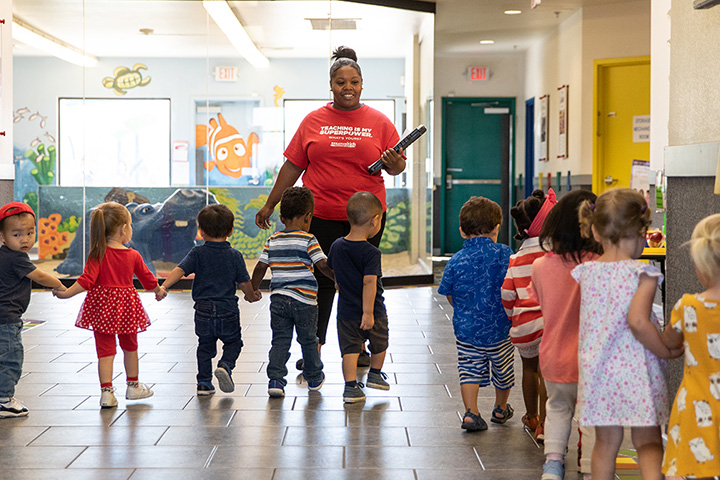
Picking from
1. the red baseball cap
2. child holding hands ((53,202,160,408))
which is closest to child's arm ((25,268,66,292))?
child holding hands ((53,202,160,408))

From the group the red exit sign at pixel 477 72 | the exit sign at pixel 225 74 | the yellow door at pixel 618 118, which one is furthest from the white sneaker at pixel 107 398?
the red exit sign at pixel 477 72

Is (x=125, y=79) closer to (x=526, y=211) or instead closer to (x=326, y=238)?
(x=326, y=238)

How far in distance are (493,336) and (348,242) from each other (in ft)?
2.45

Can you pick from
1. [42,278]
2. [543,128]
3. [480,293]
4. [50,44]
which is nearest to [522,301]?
[480,293]

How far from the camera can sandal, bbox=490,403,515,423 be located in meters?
3.14

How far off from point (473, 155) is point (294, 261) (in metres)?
9.32

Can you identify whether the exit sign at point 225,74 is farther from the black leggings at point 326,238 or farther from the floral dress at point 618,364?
the floral dress at point 618,364

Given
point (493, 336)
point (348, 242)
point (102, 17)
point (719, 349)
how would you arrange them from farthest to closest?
point (102, 17), point (348, 242), point (493, 336), point (719, 349)

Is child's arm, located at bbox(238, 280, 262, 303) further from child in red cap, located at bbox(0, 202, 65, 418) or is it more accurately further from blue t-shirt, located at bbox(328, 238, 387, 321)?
child in red cap, located at bbox(0, 202, 65, 418)

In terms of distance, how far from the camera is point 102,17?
7.63m

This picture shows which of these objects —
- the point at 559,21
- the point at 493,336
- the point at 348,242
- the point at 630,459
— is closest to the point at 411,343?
the point at 348,242

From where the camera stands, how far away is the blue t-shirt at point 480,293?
3.00 m

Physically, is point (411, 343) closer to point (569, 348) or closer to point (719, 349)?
point (569, 348)

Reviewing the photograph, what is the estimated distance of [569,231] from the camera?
244cm
